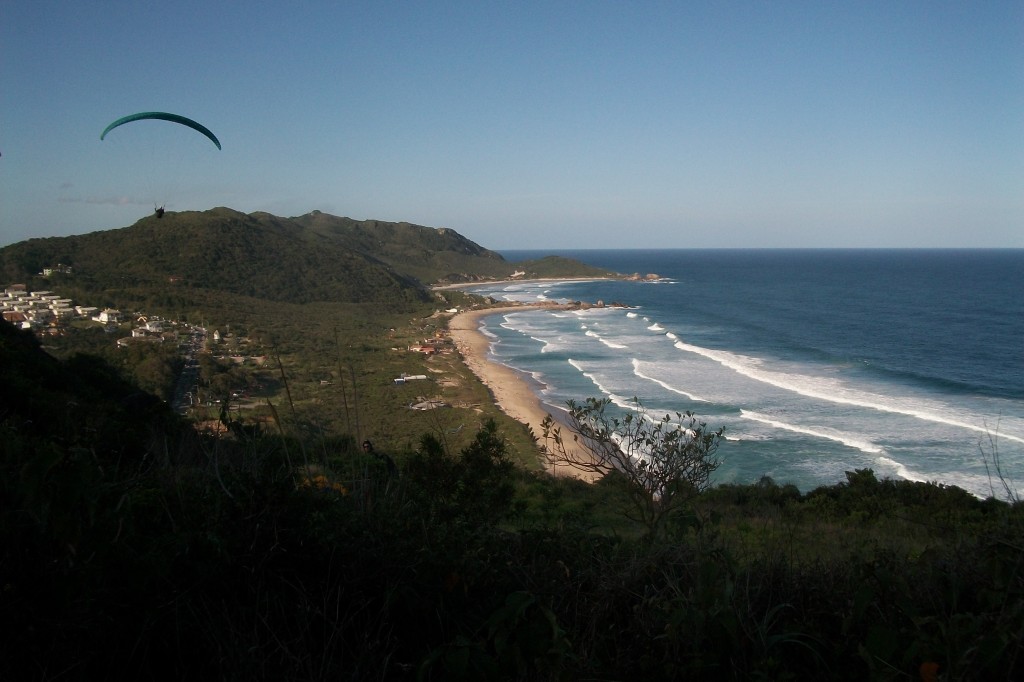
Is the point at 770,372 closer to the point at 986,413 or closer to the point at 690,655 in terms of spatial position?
the point at 986,413

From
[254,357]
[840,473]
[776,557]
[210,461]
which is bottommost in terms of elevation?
[840,473]

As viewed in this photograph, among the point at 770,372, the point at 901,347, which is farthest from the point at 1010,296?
the point at 770,372

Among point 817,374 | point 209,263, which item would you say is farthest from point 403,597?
point 209,263

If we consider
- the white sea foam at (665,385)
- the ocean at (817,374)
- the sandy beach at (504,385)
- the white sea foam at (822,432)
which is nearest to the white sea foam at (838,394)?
the ocean at (817,374)

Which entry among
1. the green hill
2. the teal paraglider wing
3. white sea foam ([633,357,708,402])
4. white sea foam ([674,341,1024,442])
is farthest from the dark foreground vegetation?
the green hill

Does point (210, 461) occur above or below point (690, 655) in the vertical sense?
above

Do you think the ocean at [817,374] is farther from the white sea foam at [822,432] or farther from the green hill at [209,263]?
the green hill at [209,263]

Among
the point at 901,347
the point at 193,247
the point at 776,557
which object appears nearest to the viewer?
the point at 776,557
